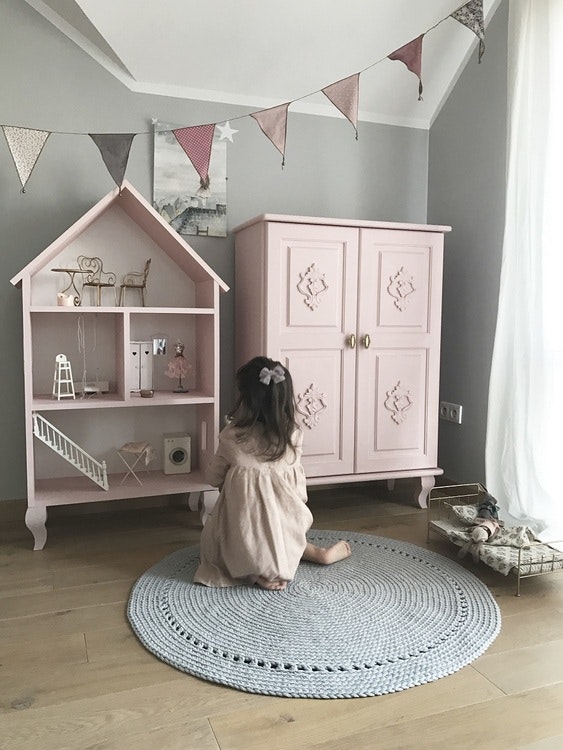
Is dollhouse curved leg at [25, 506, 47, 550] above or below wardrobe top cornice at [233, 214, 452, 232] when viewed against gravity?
below

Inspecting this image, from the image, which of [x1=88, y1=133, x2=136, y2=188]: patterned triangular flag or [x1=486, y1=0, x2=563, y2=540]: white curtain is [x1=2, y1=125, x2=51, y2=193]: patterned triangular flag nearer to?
[x1=88, y1=133, x2=136, y2=188]: patterned triangular flag

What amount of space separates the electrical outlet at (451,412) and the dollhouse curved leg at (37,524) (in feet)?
6.98

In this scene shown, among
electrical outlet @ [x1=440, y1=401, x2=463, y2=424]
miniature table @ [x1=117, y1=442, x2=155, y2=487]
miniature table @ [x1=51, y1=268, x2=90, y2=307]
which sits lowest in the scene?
miniature table @ [x1=117, y1=442, x2=155, y2=487]

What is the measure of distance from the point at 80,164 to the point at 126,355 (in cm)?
97

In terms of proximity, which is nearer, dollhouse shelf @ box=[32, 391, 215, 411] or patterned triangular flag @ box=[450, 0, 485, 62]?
patterned triangular flag @ box=[450, 0, 485, 62]

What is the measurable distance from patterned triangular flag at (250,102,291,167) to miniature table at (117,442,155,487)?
1.47 meters

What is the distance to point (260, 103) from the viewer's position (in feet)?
10.7

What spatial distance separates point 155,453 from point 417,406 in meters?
1.33

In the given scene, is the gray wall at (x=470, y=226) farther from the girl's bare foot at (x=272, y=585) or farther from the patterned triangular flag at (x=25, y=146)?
the patterned triangular flag at (x=25, y=146)

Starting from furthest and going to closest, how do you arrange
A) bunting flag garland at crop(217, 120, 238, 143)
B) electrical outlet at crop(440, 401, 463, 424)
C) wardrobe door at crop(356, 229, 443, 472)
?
electrical outlet at crop(440, 401, 463, 424)
bunting flag garland at crop(217, 120, 238, 143)
wardrobe door at crop(356, 229, 443, 472)

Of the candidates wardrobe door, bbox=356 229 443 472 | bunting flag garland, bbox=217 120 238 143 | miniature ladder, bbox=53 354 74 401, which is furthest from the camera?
bunting flag garland, bbox=217 120 238 143

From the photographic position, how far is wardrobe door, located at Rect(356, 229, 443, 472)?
3.04 meters

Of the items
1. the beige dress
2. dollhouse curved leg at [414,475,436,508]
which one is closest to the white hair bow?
the beige dress

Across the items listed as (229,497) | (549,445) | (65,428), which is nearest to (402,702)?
(229,497)
